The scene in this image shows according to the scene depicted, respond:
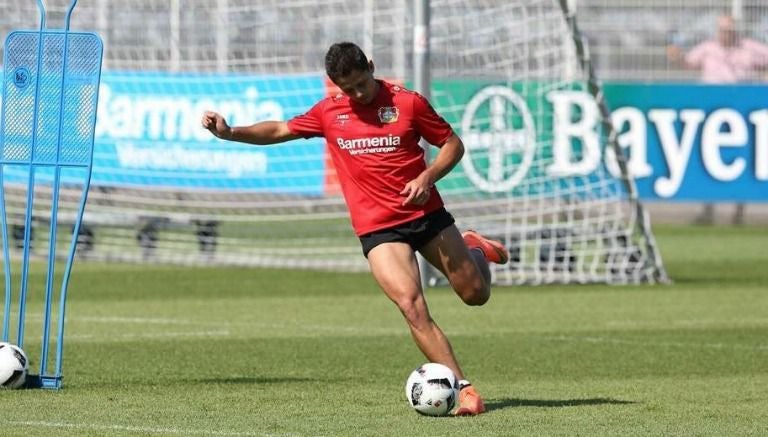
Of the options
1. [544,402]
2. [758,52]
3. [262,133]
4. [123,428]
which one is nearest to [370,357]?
[544,402]

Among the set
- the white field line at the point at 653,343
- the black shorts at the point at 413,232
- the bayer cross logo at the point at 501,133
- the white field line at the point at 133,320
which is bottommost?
the white field line at the point at 653,343

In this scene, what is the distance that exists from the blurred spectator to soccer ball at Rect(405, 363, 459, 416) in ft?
55.3

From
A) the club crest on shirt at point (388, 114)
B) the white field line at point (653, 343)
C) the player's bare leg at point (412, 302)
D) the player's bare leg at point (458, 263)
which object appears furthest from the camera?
the white field line at point (653, 343)

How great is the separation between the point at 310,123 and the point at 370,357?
2858 millimetres

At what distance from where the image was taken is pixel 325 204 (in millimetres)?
20281

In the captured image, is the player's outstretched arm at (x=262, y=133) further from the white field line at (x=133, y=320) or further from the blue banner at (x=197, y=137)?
the blue banner at (x=197, y=137)

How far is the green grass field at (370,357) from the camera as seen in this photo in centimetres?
873

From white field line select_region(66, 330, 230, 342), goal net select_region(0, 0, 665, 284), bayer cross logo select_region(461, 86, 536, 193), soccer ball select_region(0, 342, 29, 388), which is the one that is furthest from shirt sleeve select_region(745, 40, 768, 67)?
soccer ball select_region(0, 342, 29, 388)

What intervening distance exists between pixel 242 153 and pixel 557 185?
12.6ft

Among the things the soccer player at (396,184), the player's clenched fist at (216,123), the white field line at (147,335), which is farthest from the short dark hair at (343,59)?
the white field line at (147,335)

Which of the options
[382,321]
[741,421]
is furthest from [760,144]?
[741,421]

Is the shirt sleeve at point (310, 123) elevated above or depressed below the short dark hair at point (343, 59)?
below

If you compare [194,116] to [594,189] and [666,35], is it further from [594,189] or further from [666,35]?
[666,35]

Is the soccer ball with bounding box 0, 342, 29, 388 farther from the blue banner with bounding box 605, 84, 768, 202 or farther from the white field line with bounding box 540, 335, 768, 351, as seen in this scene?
the blue banner with bounding box 605, 84, 768, 202
